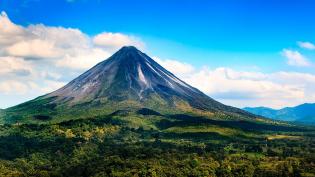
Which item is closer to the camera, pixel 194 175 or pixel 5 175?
pixel 5 175

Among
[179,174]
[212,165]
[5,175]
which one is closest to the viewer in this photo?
[5,175]

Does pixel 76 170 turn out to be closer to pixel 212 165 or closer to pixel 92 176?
pixel 92 176

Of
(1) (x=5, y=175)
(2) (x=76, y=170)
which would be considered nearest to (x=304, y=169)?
(2) (x=76, y=170)

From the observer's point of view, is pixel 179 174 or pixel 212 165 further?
pixel 212 165

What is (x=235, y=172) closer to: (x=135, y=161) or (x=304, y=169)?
(x=304, y=169)

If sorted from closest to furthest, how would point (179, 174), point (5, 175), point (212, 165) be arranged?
1. point (5, 175)
2. point (179, 174)
3. point (212, 165)

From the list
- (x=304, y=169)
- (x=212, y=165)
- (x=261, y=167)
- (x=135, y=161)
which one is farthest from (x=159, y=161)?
(x=304, y=169)

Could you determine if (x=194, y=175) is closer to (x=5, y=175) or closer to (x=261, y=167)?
(x=261, y=167)
